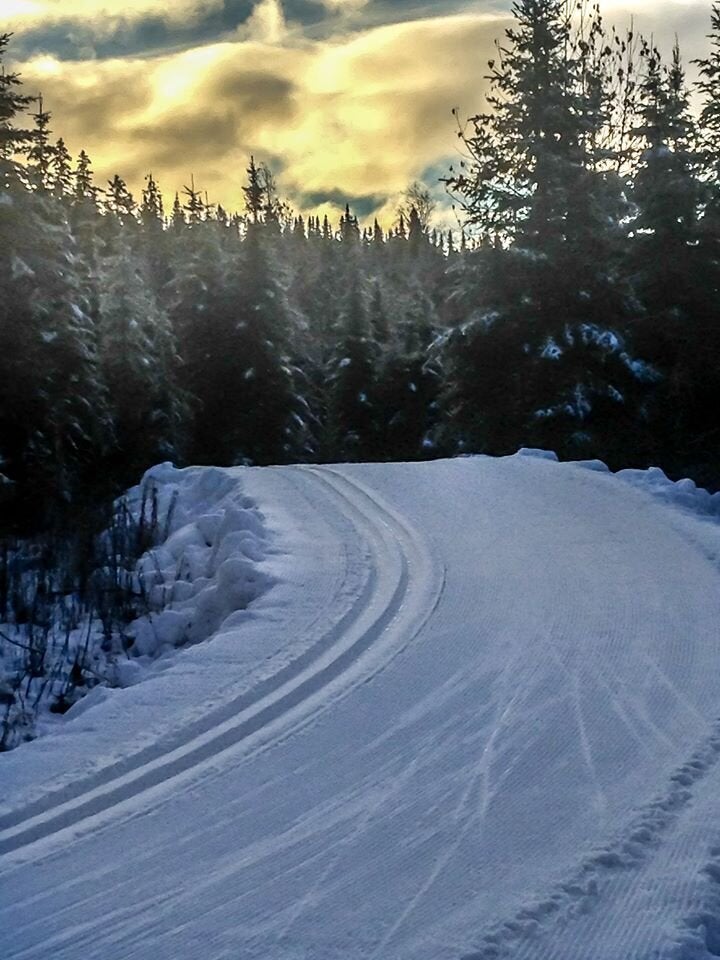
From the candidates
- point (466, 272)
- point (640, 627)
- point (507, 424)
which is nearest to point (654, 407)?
point (507, 424)

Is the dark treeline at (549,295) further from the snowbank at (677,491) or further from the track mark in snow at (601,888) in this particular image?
the track mark in snow at (601,888)

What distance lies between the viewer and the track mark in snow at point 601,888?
9.68 feet

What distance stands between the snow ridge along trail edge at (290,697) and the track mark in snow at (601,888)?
158 cm

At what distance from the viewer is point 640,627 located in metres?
6.22

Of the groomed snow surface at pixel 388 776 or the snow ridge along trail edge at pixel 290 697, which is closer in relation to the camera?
the groomed snow surface at pixel 388 776

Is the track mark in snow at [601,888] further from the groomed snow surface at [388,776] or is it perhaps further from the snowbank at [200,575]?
the snowbank at [200,575]

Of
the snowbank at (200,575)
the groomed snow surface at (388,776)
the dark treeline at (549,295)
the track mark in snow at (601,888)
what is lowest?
the track mark in snow at (601,888)

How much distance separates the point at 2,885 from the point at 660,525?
7639 mm

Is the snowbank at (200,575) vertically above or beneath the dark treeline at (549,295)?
beneath

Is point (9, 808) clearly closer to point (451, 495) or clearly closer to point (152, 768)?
point (152, 768)

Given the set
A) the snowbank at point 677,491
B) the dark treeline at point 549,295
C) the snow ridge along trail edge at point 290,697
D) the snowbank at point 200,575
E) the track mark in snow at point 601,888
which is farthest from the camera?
the dark treeline at point 549,295

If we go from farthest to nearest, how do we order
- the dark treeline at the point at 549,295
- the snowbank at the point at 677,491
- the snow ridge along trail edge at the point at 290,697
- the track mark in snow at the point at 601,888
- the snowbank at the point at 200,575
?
the dark treeline at the point at 549,295
the snowbank at the point at 677,491
the snowbank at the point at 200,575
the snow ridge along trail edge at the point at 290,697
the track mark in snow at the point at 601,888

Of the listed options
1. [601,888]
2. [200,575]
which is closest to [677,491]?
[200,575]

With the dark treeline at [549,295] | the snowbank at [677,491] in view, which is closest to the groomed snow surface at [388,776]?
the snowbank at [677,491]
